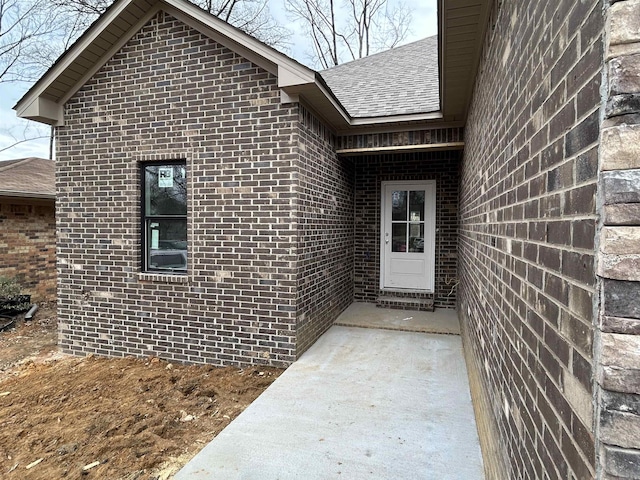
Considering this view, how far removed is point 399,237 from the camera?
728 centimetres

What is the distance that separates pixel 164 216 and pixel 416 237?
4.46 meters

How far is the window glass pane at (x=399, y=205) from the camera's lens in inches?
284

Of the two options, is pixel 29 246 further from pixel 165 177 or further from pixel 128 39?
pixel 128 39

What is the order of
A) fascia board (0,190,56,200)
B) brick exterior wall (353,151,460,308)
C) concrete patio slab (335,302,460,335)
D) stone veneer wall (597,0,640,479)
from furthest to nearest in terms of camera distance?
1. fascia board (0,190,56,200)
2. brick exterior wall (353,151,460,308)
3. concrete patio slab (335,302,460,335)
4. stone veneer wall (597,0,640,479)

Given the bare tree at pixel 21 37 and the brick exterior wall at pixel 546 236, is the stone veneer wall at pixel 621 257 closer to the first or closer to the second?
the brick exterior wall at pixel 546 236

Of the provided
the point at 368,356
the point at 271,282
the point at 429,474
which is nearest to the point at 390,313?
the point at 368,356

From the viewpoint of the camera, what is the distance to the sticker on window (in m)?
5.02

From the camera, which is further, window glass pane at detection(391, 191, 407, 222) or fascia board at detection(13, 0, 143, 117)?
window glass pane at detection(391, 191, 407, 222)

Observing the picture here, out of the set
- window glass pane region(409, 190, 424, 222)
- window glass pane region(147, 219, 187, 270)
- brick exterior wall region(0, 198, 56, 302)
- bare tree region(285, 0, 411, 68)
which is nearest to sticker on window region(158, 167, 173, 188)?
window glass pane region(147, 219, 187, 270)

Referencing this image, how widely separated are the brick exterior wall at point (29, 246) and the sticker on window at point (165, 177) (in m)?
5.20

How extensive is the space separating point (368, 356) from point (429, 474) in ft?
6.99

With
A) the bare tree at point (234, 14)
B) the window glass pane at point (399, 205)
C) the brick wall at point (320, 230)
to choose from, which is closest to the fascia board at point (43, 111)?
the brick wall at point (320, 230)

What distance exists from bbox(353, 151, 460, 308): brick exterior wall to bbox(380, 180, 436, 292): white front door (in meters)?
0.11

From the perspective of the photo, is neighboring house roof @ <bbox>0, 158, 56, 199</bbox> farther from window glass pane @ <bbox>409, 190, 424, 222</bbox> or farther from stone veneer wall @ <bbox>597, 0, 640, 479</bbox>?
stone veneer wall @ <bbox>597, 0, 640, 479</bbox>
